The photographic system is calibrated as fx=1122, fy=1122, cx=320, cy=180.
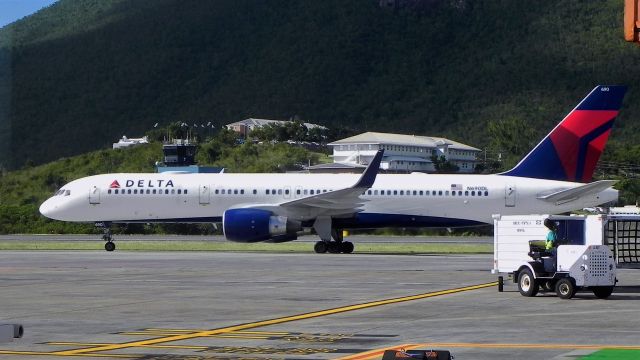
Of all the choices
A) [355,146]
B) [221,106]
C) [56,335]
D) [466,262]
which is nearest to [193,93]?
[221,106]

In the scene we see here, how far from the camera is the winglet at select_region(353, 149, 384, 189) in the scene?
4409 cm

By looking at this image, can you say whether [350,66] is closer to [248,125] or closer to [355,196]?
[248,125]

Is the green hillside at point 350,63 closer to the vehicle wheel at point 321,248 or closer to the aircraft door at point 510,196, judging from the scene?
the vehicle wheel at point 321,248

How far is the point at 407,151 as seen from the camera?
13012cm

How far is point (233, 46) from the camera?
16888 cm

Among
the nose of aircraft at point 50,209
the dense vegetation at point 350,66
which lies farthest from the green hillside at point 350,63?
the nose of aircraft at point 50,209

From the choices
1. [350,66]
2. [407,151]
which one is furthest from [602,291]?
[350,66]

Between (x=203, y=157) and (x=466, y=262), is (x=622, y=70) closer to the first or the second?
(x=203, y=157)

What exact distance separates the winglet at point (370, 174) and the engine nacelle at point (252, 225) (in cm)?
359

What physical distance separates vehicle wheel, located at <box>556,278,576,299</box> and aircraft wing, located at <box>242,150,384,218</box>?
21262 millimetres

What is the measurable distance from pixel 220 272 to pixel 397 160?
93535 mm

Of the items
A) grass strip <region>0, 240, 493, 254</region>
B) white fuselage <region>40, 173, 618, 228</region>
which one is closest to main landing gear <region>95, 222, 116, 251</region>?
white fuselage <region>40, 173, 618, 228</region>

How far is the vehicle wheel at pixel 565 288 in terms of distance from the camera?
23.0 m

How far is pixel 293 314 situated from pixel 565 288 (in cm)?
642
